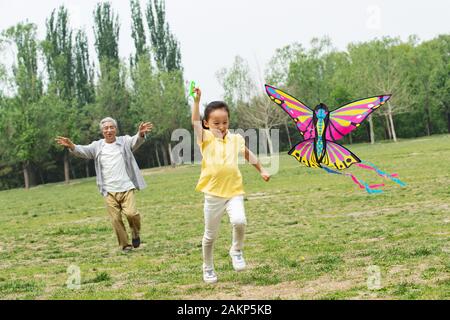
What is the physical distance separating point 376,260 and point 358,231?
97.2 inches

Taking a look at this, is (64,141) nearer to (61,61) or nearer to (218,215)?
(218,215)

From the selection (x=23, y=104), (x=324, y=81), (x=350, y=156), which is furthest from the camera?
(x=324, y=81)

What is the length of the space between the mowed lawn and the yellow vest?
3.00 ft

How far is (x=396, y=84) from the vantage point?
61.0 m

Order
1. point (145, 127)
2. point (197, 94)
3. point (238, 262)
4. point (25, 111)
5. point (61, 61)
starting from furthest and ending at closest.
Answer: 1. point (61, 61)
2. point (25, 111)
3. point (145, 127)
4. point (238, 262)
5. point (197, 94)

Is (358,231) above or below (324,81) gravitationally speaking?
below

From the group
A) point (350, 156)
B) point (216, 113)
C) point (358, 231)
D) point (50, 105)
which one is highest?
point (50, 105)

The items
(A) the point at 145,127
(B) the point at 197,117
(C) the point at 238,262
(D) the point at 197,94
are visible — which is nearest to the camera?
(D) the point at 197,94

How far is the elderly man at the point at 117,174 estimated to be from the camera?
30.8 ft

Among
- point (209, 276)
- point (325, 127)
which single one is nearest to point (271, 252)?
point (325, 127)

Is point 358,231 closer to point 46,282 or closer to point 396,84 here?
point 46,282

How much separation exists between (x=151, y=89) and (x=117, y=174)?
47745mm

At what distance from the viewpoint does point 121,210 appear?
953 cm
